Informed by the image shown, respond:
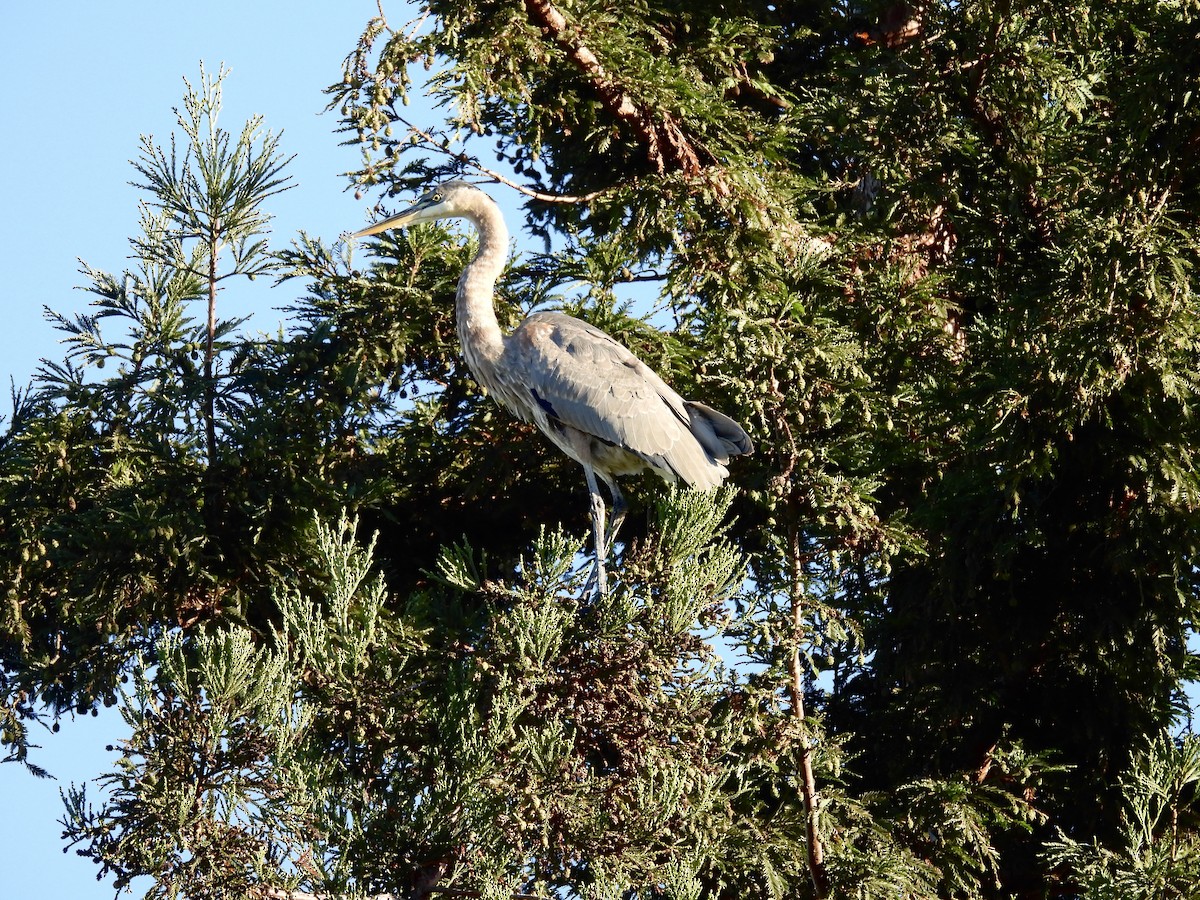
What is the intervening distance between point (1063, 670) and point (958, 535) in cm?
122

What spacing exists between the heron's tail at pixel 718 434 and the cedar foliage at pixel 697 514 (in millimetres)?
230

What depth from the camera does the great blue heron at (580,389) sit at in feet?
25.6

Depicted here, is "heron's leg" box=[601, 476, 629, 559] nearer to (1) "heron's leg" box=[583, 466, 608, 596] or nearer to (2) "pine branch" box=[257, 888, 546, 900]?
(1) "heron's leg" box=[583, 466, 608, 596]

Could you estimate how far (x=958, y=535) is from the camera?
7777mm

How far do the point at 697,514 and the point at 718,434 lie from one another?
157cm

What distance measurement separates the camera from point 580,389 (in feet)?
26.8

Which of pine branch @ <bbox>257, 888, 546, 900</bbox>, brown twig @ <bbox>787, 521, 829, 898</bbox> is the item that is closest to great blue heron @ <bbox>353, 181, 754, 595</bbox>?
brown twig @ <bbox>787, 521, 829, 898</bbox>

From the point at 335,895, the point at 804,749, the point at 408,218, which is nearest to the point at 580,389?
the point at 408,218

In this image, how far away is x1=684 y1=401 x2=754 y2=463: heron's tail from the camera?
7.48 m

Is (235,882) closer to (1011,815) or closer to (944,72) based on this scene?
(1011,815)

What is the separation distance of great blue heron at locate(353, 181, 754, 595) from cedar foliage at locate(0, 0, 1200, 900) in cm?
31

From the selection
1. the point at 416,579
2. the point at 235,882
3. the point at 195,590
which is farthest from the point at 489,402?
the point at 235,882

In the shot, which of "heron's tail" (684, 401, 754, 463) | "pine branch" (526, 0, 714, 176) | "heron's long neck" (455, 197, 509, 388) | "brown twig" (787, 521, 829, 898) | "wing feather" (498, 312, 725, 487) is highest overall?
"pine branch" (526, 0, 714, 176)

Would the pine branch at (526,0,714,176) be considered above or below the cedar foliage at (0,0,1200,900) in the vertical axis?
above
